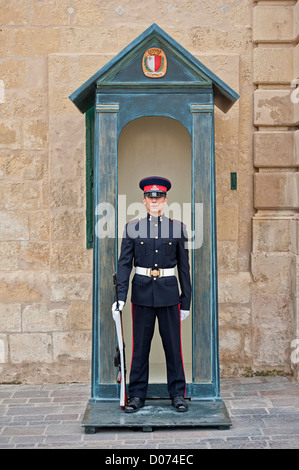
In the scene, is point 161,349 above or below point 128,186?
below

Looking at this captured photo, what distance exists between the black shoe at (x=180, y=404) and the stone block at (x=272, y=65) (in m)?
2.61

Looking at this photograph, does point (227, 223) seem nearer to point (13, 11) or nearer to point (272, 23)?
point (272, 23)

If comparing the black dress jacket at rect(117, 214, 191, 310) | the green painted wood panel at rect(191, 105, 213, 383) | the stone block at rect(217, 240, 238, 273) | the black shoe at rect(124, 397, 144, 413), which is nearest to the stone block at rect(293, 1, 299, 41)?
the green painted wood panel at rect(191, 105, 213, 383)

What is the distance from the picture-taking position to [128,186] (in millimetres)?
5020

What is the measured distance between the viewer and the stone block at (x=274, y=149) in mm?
5457

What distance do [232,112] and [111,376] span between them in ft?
7.64

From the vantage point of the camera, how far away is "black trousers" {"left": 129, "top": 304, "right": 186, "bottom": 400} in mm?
4484

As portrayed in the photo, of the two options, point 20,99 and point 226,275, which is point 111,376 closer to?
point 226,275

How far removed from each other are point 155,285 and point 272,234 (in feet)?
4.80

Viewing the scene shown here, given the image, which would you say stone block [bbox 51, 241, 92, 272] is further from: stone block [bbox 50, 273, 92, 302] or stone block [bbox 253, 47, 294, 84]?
stone block [bbox 253, 47, 294, 84]

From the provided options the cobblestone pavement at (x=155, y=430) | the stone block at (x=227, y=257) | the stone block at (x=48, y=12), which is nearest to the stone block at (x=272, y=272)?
the stone block at (x=227, y=257)

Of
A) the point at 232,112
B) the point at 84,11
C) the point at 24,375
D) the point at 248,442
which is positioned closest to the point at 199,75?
the point at 232,112

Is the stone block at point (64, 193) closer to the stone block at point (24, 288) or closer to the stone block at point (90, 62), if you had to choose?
the stone block at point (24, 288)
